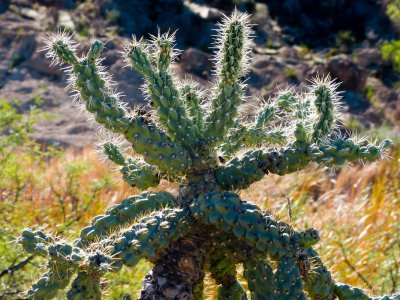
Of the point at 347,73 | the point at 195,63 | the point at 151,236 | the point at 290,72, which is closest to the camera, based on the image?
the point at 151,236

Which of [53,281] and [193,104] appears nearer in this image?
[53,281]

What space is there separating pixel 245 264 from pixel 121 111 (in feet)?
2.76

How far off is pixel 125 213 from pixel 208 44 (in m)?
22.6

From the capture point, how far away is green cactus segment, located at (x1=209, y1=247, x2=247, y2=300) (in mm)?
3662

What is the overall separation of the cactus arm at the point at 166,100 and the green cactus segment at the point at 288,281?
0.69 metres

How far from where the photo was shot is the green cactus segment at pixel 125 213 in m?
3.45

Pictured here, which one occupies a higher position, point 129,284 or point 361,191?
point 361,191

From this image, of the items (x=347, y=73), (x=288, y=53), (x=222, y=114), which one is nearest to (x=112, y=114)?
(x=222, y=114)

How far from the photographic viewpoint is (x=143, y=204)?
3504 millimetres

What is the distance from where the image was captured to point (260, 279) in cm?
337

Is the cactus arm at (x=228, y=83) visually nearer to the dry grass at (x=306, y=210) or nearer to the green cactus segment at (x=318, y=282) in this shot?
the green cactus segment at (x=318, y=282)

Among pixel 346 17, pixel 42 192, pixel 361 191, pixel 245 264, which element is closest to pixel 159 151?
pixel 245 264

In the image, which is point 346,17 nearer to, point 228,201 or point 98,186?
point 98,186

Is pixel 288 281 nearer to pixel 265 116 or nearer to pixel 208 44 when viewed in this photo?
pixel 265 116
